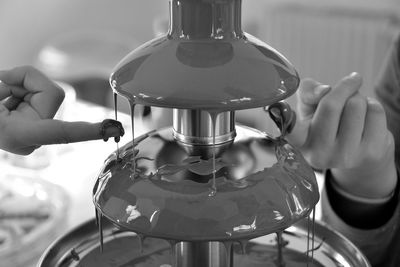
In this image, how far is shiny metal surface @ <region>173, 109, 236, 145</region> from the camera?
0.49 meters

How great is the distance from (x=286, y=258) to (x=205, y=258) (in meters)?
0.10

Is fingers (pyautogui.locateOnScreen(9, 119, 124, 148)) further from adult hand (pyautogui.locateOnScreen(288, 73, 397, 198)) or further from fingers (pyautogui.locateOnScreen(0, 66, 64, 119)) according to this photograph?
adult hand (pyautogui.locateOnScreen(288, 73, 397, 198))

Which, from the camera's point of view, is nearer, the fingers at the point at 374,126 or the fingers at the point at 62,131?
the fingers at the point at 62,131

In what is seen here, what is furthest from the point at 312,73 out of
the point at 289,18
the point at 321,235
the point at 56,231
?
the point at 321,235

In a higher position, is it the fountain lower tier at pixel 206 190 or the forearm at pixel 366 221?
the fountain lower tier at pixel 206 190

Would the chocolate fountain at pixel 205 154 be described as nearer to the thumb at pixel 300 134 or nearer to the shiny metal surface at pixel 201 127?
the shiny metal surface at pixel 201 127

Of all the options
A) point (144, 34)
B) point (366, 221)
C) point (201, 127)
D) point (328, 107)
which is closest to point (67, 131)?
point (201, 127)

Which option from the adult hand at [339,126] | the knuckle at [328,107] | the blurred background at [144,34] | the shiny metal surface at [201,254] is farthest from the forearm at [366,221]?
the blurred background at [144,34]

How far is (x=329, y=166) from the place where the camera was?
0.71m

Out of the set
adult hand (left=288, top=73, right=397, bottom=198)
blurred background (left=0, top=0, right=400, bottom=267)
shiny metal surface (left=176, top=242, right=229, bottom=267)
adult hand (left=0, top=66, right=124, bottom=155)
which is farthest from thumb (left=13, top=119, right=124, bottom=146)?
blurred background (left=0, top=0, right=400, bottom=267)

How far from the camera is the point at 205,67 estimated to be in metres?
0.44

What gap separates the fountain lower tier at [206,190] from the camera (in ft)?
1.45

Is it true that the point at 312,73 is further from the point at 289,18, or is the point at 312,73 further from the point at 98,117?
the point at 98,117

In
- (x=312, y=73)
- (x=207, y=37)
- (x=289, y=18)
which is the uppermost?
(x=207, y=37)
